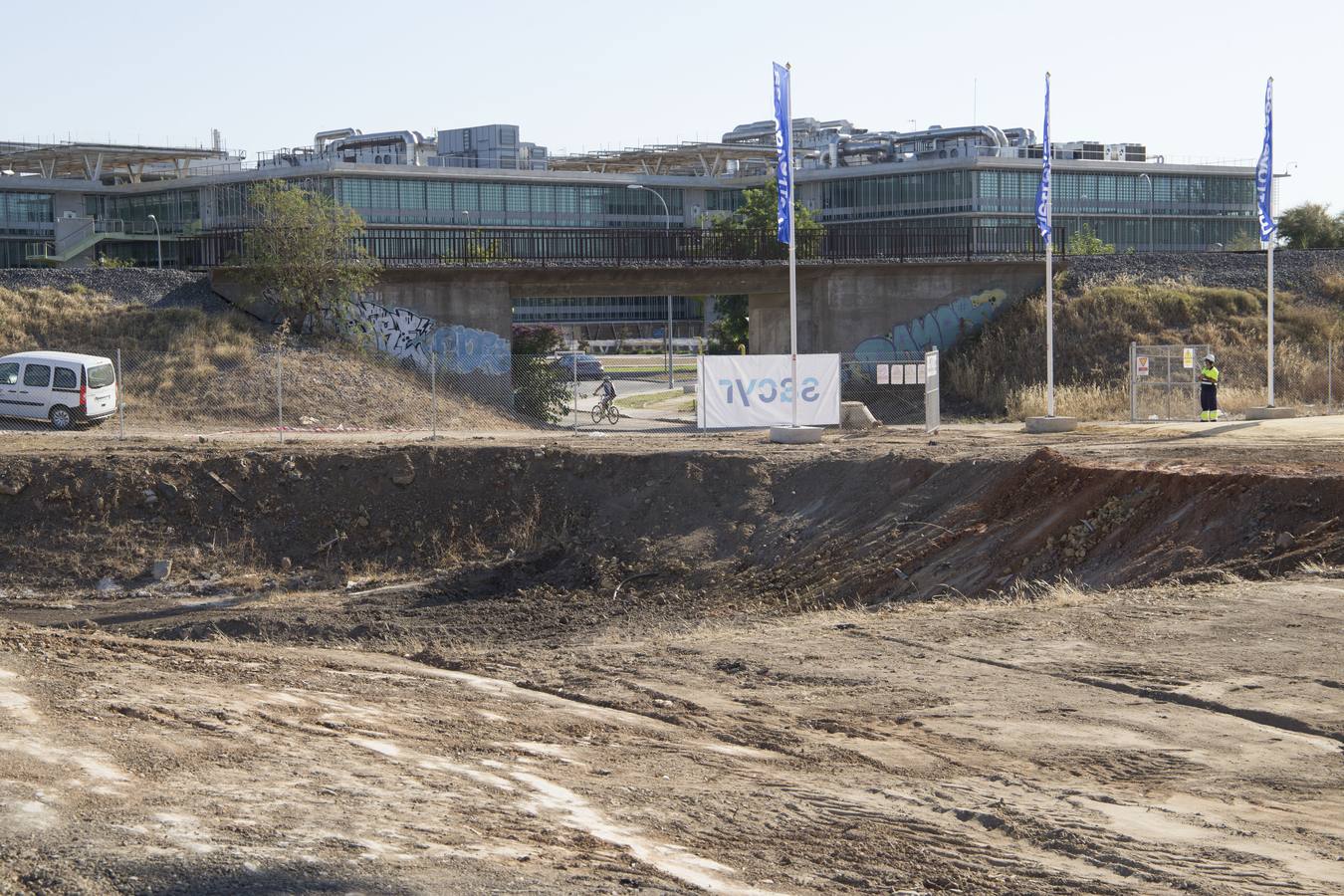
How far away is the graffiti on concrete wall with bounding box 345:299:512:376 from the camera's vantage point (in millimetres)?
41750

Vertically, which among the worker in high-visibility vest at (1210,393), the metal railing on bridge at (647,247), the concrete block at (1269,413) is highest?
the metal railing on bridge at (647,247)

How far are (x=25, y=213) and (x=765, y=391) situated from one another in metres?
72.4

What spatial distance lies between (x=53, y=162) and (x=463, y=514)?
258 feet

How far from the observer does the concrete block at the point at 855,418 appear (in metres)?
33.1

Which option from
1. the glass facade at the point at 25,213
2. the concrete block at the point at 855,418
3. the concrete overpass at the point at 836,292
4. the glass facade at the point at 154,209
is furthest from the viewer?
the glass facade at the point at 154,209

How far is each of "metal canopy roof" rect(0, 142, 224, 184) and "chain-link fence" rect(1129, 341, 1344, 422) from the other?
2673 inches

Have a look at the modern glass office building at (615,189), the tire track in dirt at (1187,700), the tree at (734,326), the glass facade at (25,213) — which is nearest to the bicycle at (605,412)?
the tree at (734,326)

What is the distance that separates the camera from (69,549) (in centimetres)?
2416

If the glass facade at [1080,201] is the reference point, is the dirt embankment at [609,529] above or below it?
below

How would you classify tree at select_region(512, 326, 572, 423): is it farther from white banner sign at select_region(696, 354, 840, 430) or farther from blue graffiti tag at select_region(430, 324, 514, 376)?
white banner sign at select_region(696, 354, 840, 430)

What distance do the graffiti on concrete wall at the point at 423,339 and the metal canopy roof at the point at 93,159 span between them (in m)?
53.4

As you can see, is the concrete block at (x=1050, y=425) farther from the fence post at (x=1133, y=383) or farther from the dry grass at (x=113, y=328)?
the dry grass at (x=113, y=328)

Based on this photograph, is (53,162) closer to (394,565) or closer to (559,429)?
(559,429)

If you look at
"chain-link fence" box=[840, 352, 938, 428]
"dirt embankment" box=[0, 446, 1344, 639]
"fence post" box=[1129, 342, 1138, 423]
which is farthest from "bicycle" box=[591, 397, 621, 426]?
"fence post" box=[1129, 342, 1138, 423]
